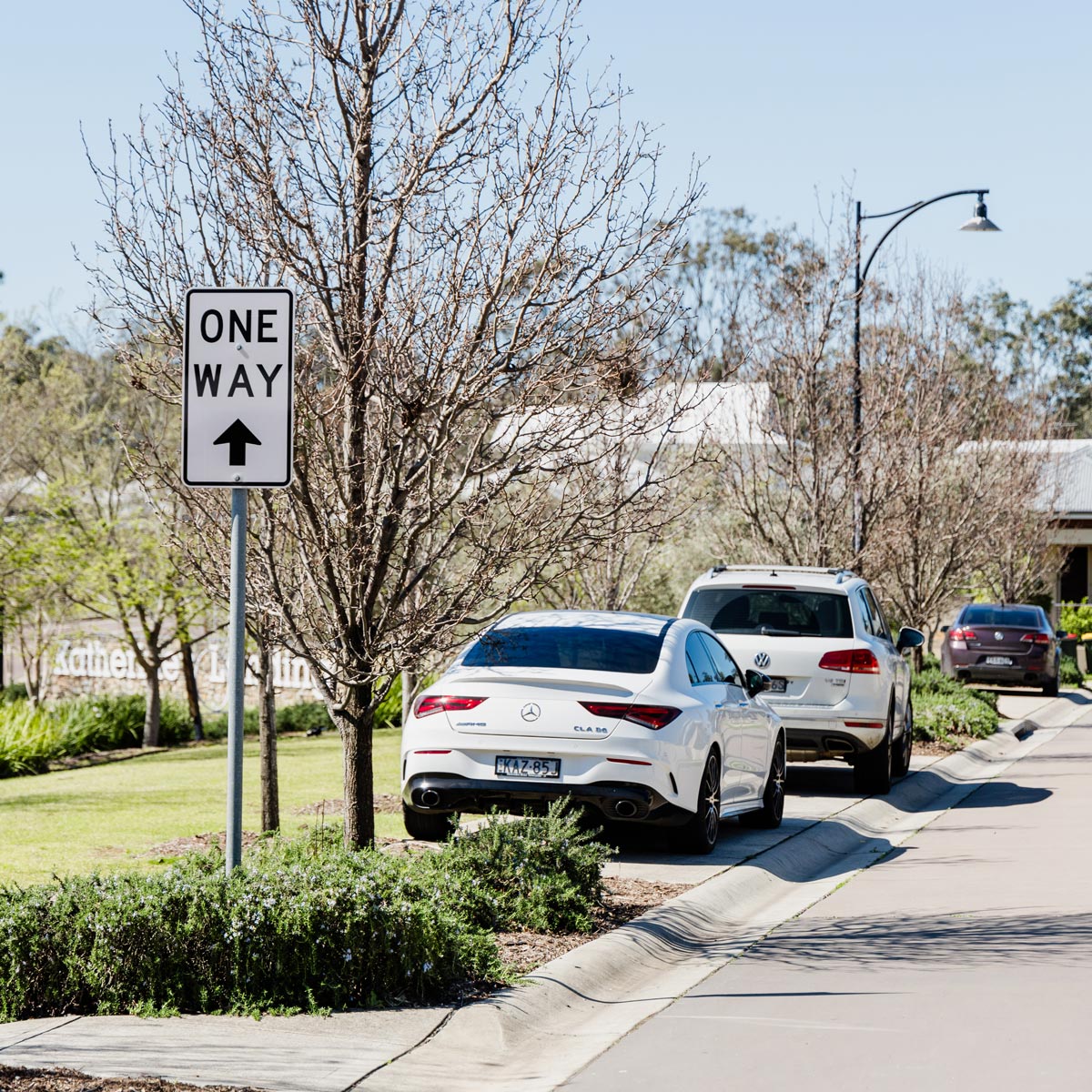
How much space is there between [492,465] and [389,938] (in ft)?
8.85

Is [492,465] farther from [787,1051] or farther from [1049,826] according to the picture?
[1049,826]

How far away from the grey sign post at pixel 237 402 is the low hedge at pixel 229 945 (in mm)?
476

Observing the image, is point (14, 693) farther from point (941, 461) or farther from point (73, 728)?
point (941, 461)

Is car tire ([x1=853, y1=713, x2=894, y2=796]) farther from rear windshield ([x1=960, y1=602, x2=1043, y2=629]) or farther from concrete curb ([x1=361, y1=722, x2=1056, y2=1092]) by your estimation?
rear windshield ([x1=960, y1=602, x2=1043, y2=629])

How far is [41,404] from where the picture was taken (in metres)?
27.2

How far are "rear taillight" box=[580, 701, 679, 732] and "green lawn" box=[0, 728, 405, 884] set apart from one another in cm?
201

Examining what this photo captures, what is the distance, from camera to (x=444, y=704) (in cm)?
992

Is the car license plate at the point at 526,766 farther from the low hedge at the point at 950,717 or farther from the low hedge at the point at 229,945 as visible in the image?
the low hedge at the point at 950,717

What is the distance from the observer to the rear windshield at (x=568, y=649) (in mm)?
10203

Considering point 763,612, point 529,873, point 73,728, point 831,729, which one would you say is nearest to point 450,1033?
point 529,873

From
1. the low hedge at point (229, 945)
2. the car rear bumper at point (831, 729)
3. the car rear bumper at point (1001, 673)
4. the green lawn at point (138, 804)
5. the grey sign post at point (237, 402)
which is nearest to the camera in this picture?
the low hedge at point (229, 945)

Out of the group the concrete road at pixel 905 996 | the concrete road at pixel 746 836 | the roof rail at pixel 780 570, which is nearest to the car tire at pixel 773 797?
Answer: the concrete road at pixel 746 836

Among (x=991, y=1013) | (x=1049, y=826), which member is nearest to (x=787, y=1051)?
(x=991, y=1013)

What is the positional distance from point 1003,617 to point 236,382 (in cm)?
2527
